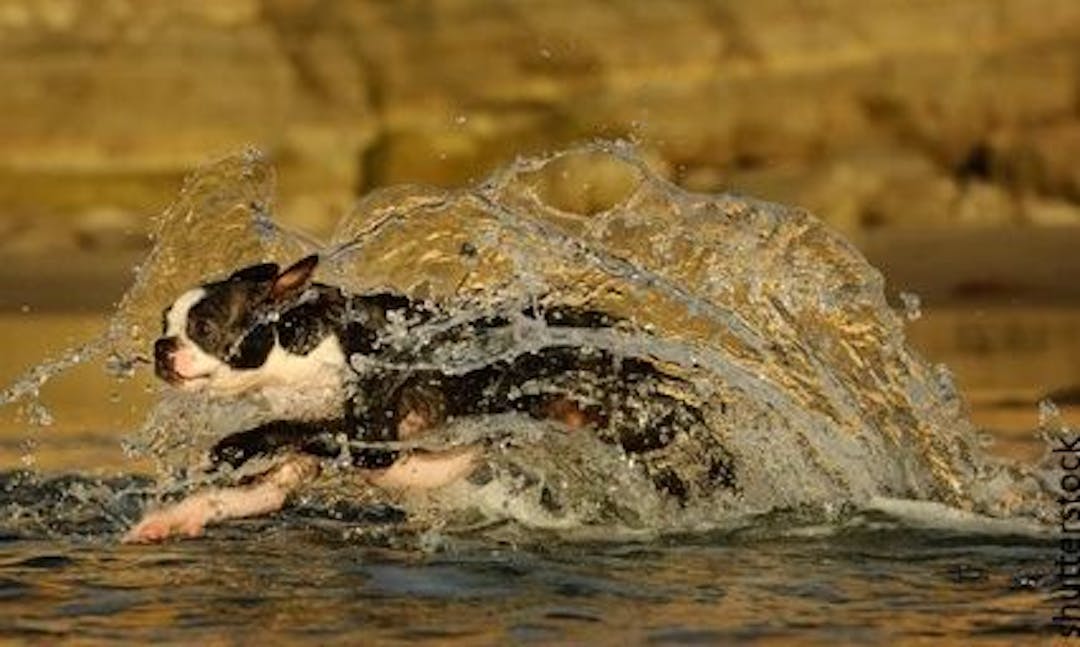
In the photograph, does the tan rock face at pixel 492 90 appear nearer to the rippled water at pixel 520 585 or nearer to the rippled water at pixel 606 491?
the rippled water at pixel 606 491

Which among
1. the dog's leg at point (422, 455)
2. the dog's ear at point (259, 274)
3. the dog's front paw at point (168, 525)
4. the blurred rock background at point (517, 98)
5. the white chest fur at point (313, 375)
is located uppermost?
the blurred rock background at point (517, 98)

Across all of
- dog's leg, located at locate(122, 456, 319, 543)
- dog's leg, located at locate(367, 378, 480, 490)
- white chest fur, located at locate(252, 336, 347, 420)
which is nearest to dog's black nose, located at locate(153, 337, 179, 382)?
white chest fur, located at locate(252, 336, 347, 420)

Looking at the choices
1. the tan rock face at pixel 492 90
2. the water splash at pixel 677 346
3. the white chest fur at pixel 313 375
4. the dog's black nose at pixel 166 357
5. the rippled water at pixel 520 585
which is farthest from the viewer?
the tan rock face at pixel 492 90

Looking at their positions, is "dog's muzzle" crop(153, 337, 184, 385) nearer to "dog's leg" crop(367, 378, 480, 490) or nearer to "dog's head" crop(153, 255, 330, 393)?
"dog's head" crop(153, 255, 330, 393)

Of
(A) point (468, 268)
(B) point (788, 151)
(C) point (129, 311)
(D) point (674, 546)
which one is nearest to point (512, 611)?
(D) point (674, 546)

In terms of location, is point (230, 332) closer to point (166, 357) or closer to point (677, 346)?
point (166, 357)

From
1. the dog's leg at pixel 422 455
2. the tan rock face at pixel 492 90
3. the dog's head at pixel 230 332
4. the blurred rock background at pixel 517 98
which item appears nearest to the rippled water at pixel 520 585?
the dog's leg at pixel 422 455

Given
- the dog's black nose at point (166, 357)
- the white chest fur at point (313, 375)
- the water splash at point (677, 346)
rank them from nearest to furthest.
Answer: the dog's black nose at point (166, 357) → the white chest fur at point (313, 375) → the water splash at point (677, 346)

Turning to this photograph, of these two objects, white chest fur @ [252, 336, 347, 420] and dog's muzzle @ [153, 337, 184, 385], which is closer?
dog's muzzle @ [153, 337, 184, 385]

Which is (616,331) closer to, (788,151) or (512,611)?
(512,611)

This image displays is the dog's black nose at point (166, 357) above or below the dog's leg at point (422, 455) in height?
above
